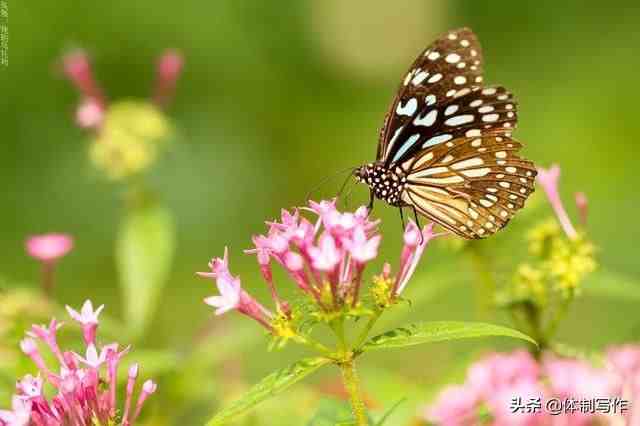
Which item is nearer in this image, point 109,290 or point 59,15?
point 109,290

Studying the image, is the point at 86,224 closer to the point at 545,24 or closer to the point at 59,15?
the point at 59,15

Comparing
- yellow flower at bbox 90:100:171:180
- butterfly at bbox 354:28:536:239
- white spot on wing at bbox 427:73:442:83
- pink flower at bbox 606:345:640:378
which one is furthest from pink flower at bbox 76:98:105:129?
pink flower at bbox 606:345:640:378

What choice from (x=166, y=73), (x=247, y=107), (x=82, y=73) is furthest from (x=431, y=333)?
(x=247, y=107)

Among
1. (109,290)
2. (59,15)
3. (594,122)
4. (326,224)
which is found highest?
(59,15)

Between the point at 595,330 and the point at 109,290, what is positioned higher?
the point at 109,290

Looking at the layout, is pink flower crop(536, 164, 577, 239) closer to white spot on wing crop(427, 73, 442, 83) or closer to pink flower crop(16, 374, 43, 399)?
white spot on wing crop(427, 73, 442, 83)

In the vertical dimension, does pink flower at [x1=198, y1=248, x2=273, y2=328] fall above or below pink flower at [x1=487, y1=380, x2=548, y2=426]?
above

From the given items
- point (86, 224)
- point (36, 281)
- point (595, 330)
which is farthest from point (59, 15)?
point (595, 330)

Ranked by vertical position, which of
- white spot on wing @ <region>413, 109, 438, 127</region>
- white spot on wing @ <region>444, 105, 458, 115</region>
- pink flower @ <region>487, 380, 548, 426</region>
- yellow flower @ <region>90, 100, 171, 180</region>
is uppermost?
yellow flower @ <region>90, 100, 171, 180</region>
